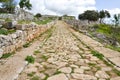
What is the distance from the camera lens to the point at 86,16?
241 ft

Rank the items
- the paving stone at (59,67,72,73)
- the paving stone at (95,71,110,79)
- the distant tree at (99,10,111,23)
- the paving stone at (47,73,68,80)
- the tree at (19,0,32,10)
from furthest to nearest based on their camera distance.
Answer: the distant tree at (99,10,111,23), the tree at (19,0,32,10), the paving stone at (59,67,72,73), the paving stone at (95,71,110,79), the paving stone at (47,73,68,80)

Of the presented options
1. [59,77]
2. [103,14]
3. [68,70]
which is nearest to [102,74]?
[68,70]

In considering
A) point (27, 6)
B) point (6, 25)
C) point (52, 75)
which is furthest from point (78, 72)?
point (27, 6)

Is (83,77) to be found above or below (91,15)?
below

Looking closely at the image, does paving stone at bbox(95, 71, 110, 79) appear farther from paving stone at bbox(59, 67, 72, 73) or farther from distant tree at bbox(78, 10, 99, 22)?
distant tree at bbox(78, 10, 99, 22)

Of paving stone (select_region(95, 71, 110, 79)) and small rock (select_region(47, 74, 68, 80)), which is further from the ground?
small rock (select_region(47, 74, 68, 80))

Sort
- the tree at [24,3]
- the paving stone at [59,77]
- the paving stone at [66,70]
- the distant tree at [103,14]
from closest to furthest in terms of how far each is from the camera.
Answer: the paving stone at [59,77] < the paving stone at [66,70] < the tree at [24,3] < the distant tree at [103,14]

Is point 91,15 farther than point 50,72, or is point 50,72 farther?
point 91,15

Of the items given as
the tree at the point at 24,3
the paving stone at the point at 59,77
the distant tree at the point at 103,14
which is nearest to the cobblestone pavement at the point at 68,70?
the paving stone at the point at 59,77

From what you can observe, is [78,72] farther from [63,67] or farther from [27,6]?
[27,6]

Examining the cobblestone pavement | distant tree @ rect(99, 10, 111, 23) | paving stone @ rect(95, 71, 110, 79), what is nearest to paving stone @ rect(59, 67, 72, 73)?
the cobblestone pavement

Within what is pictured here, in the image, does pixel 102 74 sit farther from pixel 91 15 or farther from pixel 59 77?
pixel 91 15

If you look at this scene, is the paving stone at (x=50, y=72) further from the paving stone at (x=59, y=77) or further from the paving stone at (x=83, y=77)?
the paving stone at (x=83, y=77)

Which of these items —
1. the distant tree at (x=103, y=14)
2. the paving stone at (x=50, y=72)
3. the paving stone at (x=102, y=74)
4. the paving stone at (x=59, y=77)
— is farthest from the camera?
the distant tree at (x=103, y=14)
